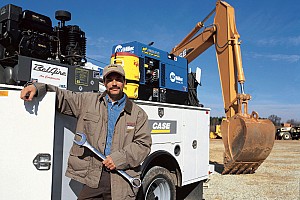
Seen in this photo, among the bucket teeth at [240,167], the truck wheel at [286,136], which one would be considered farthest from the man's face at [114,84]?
the truck wheel at [286,136]

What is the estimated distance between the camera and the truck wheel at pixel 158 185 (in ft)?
13.0

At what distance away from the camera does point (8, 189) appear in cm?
245

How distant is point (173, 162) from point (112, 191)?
2.00 meters

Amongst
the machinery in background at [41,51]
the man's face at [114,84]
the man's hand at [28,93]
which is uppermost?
the machinery in background at [41,51]

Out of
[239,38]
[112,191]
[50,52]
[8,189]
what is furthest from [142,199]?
[239,38]

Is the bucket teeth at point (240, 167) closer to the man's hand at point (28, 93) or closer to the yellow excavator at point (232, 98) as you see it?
the yellow excavator at point (232, 98)

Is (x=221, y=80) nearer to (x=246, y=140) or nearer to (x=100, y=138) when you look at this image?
(x=246, y=140)

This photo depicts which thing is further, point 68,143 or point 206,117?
point 206,117

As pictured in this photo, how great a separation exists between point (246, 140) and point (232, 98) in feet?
5.65

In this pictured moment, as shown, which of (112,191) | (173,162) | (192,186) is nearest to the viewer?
(112,191)

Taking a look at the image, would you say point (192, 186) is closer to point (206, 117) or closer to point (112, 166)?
point (206, 117)

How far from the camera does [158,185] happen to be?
430cm

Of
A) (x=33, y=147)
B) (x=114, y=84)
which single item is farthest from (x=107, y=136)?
(x=33, y=147)

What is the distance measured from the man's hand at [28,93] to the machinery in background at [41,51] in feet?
2.21
